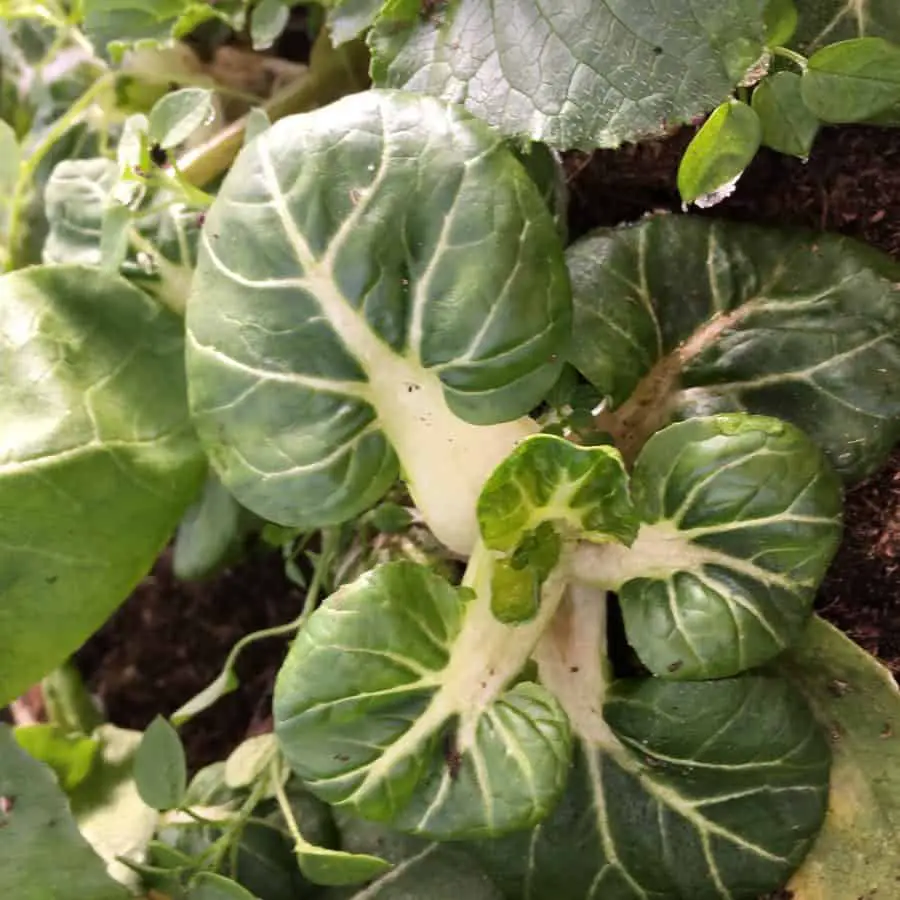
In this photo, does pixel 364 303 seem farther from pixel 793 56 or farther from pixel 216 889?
pixel 216 889

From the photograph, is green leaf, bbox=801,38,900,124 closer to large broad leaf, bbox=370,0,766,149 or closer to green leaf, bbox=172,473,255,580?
large broad leaf, bbox=370,0,766,149

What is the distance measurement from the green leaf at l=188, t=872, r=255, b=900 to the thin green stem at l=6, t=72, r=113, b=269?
465 millimetres

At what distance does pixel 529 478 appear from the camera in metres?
0.57

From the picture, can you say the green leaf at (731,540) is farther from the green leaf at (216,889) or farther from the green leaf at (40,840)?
the green leaf at (40,840)

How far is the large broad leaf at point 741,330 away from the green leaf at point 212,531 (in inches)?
10.6

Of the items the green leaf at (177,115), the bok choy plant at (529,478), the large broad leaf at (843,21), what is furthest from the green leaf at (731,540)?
the green leaf at (177,115)

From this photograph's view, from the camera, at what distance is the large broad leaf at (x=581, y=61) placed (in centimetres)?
57

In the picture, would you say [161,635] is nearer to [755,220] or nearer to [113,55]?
[113,55]

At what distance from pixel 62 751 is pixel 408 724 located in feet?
1.23

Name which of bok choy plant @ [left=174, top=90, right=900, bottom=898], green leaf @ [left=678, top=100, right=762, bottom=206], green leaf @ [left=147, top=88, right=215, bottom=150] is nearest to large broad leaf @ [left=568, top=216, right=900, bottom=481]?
bok choy plant @ [left=174, top=90, right=900, bottom=898]

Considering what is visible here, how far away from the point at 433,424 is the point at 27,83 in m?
0.61

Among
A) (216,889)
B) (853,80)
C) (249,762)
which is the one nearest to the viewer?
(853,80)

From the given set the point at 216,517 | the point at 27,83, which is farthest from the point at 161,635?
the point at 27,83

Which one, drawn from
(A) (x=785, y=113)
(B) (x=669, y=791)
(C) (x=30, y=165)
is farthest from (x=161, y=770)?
(A) (x=785, y=113)
